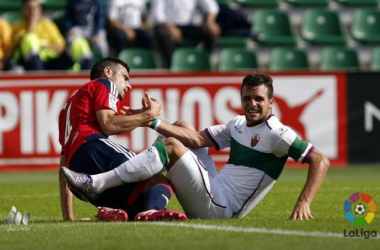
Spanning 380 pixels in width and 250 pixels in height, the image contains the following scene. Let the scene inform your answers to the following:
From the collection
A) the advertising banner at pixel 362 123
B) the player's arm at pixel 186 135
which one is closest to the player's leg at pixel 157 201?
the player's arm at pixel 186 135

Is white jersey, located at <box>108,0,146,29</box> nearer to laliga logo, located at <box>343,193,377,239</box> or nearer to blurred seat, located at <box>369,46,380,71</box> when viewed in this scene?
blurred seat, located at <box>369,46,380,71</box>

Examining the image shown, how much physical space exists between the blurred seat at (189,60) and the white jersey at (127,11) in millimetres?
1083

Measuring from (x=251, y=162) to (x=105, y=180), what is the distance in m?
1.20

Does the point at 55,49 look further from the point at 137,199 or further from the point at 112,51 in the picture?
the point at 137,199

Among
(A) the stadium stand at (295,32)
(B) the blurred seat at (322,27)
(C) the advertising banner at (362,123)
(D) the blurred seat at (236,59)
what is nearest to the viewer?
(C) the advertising banner at (362,123)

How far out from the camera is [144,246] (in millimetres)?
5598

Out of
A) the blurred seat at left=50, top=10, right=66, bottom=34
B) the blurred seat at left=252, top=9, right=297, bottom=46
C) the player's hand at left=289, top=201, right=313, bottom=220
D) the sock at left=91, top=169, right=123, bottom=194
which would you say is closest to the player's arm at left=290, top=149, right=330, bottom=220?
the player's hand at left=289, top=201, right=313, bottom=220

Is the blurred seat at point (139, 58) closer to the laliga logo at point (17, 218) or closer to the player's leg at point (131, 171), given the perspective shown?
the laliga logo at point (17, 218)

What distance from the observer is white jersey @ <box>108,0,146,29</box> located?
15391mm

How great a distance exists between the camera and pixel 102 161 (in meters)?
7.09

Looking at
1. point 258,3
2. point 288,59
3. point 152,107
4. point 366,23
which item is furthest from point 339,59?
point 152,107

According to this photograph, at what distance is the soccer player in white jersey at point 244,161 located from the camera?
22.6 ft

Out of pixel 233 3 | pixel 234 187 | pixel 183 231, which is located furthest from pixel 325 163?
pixel 233 3

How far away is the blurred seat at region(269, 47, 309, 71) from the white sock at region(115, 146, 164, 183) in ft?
28.8
